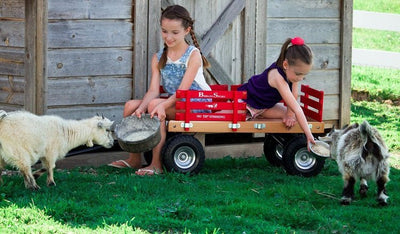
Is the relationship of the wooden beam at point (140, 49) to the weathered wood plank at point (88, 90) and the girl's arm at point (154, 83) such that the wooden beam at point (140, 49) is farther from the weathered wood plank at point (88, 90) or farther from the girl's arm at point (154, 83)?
the girl's arm at point (154, 83)

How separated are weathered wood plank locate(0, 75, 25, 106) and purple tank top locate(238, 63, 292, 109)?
2512 mm

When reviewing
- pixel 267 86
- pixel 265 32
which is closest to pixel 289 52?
pixel 267 86

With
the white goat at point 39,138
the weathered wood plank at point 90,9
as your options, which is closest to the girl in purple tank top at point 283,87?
the weathered wood plank at point 90,9

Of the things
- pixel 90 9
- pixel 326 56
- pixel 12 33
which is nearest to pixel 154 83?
pixel 90 9

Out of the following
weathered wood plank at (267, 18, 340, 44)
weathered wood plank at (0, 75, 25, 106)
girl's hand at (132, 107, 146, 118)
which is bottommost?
girl's hand at (132, 107, 146, 118)

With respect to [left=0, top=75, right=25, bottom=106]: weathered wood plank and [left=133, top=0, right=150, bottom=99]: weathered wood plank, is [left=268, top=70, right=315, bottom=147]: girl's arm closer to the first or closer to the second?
[left=133, top=0, right=150, bottom=99]: weathered wood plank

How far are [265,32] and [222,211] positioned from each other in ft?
11.2

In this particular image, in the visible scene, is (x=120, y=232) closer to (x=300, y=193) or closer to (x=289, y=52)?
(x=300, y=193)

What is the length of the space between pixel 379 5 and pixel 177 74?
52.8ft

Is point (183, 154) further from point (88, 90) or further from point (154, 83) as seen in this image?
point (88, 90)

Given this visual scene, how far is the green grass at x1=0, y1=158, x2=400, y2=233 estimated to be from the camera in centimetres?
626

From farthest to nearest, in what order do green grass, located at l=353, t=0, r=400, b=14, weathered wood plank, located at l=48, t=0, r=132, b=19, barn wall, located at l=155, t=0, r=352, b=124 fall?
green grass, located at l=353, t=0, r=400, b=14
barn wall, located at l=155, t=0, r=352, b=124
weathered wood plank, located at l=48, t=0, r=132, b=19

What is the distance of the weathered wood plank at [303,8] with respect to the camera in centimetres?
962

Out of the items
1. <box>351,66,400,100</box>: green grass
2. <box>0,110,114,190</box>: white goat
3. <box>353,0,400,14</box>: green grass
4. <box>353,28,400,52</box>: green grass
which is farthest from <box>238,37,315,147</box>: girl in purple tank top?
<box>353,0,400,14</box>: green grass
